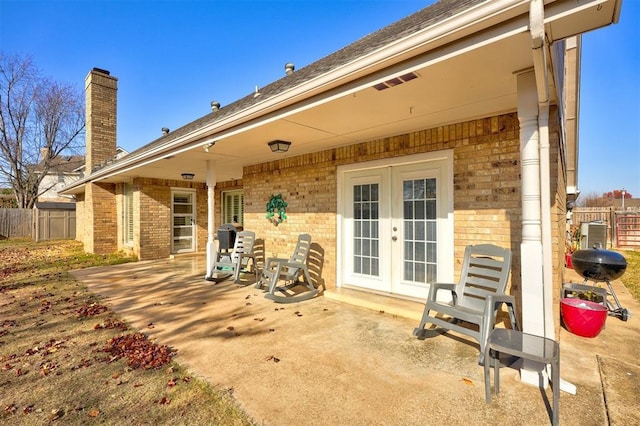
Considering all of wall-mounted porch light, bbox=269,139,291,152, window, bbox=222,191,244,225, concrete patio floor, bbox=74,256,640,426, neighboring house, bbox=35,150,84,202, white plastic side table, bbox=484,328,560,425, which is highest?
neighboring house, bbox=35,150,84,202

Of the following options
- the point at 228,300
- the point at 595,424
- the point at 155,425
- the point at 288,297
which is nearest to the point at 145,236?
the point at 228,300

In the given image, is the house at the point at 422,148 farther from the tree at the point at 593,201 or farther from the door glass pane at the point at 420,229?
the tree at the point at 593,201

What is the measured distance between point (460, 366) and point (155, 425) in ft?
8.51

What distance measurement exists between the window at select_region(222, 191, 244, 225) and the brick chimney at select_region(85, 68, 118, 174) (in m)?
4.52

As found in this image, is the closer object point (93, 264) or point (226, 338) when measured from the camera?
point (226, 338)

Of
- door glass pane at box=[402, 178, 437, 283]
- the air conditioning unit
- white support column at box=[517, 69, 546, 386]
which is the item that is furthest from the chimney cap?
the air conditioning unit

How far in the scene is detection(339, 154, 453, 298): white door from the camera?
14.8 ft

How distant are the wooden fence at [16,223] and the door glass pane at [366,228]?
20.7 m

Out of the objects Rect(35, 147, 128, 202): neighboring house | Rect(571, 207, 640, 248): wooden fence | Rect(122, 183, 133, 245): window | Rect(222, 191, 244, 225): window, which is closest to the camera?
Rect(122, 183, 133, 245): window

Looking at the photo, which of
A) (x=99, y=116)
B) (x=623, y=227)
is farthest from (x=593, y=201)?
(x=99, y=116)

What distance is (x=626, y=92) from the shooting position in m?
9.99

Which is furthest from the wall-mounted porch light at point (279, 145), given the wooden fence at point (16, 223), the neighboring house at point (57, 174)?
the neighboring house at point (57, 174)

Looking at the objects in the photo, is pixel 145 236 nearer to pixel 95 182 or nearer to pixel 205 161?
pixel 95 182

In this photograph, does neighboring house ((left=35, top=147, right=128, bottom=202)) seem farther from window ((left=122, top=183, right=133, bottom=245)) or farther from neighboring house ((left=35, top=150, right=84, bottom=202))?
window ((left=122, top=183, right=133, bottom=245))
